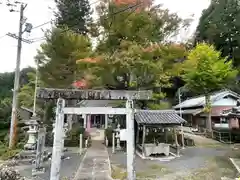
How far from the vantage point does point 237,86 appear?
1318 inches

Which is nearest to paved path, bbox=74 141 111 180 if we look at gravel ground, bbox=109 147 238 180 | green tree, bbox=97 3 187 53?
gravel ground, bbox=109 147 238 180

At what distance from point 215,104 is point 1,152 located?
77.7 ft

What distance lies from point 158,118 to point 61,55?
393 inches

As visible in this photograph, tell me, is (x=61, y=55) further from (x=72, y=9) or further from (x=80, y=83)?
(x=72, y=9)

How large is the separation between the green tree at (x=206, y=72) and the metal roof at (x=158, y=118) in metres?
12.2

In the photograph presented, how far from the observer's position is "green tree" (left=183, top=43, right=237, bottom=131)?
25.7 metres

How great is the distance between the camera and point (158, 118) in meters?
14.3

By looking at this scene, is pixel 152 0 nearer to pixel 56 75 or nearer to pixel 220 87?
pixel 56 75

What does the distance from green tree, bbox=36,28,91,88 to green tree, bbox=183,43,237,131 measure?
43.1 feet

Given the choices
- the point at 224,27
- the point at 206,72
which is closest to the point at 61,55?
the point at 206,72

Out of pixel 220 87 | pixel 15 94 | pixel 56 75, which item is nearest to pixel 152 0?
pixel 56 75

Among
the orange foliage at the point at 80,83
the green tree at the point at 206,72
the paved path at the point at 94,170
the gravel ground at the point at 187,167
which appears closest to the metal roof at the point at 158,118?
the gravel ground at the point at 187,167

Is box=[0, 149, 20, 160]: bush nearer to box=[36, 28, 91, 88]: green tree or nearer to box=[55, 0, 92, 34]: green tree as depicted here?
box=[36, 28, 91, 88]: green tree

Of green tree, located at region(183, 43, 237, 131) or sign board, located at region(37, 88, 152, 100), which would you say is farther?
green tree, located at region(183, 43, 237, 131)
